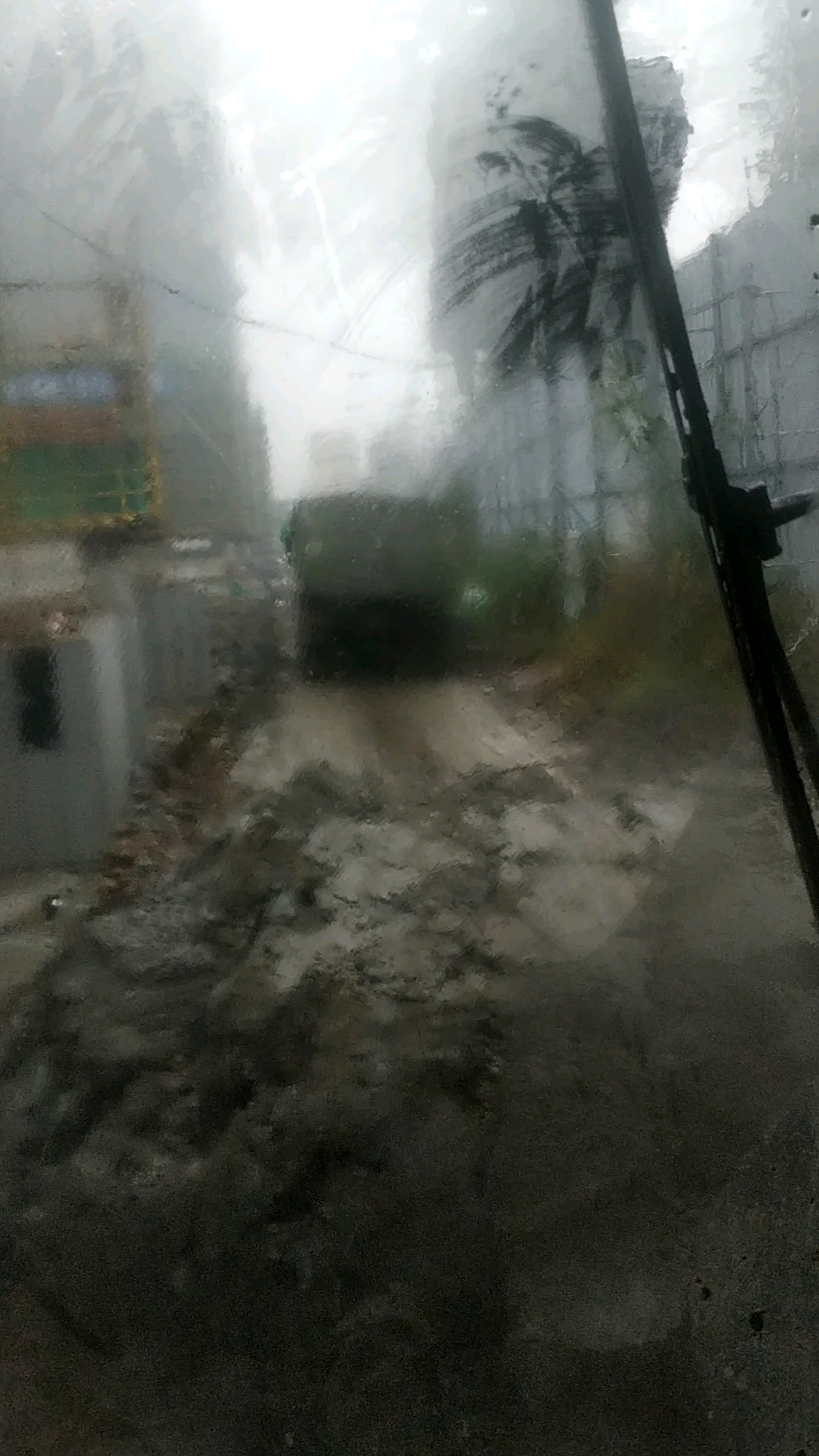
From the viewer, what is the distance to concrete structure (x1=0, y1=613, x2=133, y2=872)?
570 mm

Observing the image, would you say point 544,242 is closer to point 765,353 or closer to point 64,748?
point 765,353

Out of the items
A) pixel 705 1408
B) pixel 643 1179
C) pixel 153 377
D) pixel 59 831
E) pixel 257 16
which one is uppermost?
pixel 257 16

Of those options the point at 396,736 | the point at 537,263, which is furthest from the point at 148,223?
the point at 396,736

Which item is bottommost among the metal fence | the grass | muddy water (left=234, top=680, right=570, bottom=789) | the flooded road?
the flooded road

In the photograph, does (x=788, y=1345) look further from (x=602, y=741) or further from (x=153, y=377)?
(x=153, y=377)

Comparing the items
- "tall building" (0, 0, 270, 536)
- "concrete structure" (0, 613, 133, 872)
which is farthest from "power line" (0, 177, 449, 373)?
"concrete structure" (0, 613, 133, 872)

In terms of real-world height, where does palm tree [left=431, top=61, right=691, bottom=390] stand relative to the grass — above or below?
above

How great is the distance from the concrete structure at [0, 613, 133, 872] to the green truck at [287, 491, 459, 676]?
0.45 ft

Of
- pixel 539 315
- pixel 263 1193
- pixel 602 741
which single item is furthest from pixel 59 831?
pixel 539 315

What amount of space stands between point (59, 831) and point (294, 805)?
0.54 ft

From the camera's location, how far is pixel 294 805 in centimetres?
58

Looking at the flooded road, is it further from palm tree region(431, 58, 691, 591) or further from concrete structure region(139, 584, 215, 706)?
palm tree region(431, 58, 691, 591)

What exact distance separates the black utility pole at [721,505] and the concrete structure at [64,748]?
1.44 ft

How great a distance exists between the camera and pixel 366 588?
0.58m
